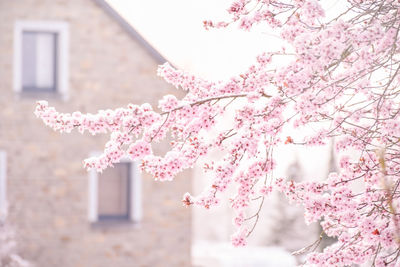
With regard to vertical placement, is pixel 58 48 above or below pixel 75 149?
above

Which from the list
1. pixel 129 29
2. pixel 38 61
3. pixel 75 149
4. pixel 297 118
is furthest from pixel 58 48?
pixel 297 118

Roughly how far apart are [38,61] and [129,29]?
1900 mm

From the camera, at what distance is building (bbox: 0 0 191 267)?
1371cm

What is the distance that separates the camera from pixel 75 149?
13.9 metres

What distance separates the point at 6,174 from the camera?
13609 mm

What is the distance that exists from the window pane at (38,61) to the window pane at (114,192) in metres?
2.08

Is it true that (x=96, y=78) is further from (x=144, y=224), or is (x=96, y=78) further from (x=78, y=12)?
(x=144, y=224)

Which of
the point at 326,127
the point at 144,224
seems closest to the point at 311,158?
the point at 144,224

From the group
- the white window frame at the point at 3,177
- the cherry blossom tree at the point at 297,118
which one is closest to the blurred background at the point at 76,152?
the white window frame at the point at 3,177

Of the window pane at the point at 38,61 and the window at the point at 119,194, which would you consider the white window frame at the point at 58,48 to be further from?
the window at the point at 119,194

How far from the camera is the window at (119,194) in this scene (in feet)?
46.6

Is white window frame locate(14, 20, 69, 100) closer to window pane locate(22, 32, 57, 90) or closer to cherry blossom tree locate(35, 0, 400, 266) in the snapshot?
window pane locate(22, 32, 57, 90)

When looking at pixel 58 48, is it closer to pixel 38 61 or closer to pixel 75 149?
pixel 38 61

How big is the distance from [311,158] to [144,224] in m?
58.9
